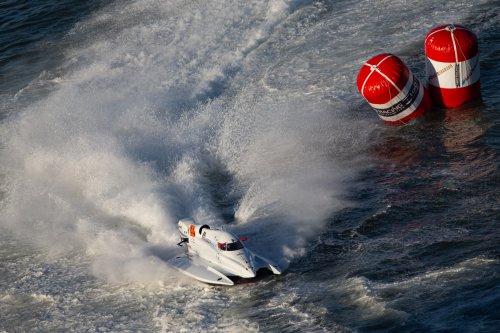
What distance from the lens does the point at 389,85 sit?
22.1m

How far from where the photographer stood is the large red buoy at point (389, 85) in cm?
2209

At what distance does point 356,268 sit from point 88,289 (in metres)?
6.99

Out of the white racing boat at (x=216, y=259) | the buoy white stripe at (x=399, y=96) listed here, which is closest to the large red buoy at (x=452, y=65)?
the buoy white stripe at (x=399, y=96)

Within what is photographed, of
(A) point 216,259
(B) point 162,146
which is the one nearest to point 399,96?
(A) point 216,259

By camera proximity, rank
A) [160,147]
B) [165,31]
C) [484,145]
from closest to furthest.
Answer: [484,145]
[160,147]
[165,31]

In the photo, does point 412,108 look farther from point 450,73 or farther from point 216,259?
point 216,259

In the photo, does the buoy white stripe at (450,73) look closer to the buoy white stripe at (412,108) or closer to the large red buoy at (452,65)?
the large red buoy at (452,65)

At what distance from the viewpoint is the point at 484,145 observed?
21.6 m

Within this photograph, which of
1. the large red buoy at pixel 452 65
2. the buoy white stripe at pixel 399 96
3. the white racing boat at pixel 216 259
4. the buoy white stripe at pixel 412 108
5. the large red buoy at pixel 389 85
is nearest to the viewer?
the white racing boat at pixel 216 259

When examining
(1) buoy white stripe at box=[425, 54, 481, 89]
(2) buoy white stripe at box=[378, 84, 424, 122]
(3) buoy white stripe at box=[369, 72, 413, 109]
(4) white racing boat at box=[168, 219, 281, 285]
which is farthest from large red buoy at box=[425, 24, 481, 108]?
(4) white racing boat at box=[168, 219, 281, 285]

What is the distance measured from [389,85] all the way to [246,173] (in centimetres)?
522

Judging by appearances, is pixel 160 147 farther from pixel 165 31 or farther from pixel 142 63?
pixel 165 31

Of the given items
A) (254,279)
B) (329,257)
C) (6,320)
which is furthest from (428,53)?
(6,320)

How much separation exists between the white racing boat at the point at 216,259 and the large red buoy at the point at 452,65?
352 inches
